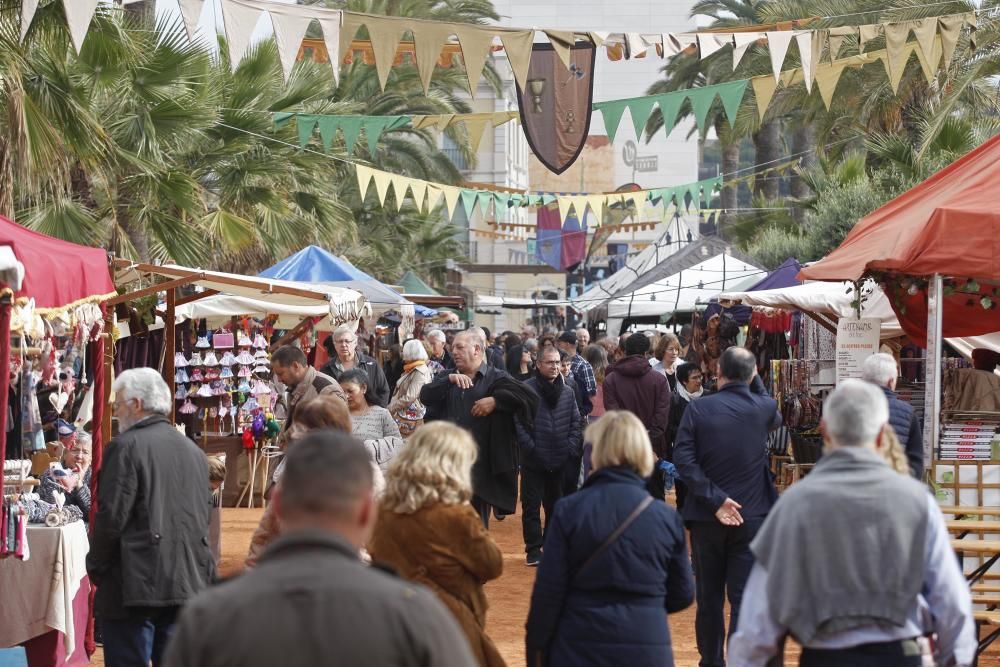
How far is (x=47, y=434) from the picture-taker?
9.55 metres

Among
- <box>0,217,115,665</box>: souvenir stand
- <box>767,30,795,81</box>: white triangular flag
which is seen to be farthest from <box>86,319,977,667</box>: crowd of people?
<box>767,30,795,81</box>: white triangular flag

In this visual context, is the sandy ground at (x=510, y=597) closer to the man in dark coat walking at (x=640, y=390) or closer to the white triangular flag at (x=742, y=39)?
the man in dark coat walking at (x=640, y=390)

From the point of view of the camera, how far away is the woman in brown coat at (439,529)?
4906 mm

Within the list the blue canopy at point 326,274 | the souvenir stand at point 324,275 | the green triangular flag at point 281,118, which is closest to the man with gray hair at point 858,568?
the souvenir stand at point 324,275

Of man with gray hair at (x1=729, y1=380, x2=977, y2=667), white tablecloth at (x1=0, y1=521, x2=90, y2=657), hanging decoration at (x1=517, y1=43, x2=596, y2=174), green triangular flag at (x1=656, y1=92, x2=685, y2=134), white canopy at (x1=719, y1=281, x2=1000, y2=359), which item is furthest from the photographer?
green triangular flag at (x1=656, y1=92, x2=685, y2=134)

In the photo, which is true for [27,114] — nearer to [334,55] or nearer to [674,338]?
[334,55]

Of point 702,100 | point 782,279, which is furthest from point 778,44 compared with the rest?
point 782,279

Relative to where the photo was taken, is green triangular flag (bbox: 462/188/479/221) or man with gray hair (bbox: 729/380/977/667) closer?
man with gray hair (bbox: 729/380/977/667)

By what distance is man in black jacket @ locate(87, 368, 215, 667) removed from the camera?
5.61 meters

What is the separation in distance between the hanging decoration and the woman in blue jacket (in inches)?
311

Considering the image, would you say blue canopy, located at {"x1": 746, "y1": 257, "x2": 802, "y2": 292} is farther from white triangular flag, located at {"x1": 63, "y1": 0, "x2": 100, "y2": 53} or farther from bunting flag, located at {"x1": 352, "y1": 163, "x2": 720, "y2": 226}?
white triangular flag, located at {"x1": 63, "y1": 0, "x2": 100, "y2": 53}

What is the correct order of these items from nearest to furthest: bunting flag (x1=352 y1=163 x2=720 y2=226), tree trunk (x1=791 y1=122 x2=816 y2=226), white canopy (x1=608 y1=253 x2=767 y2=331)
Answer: bunting flag (x1=352 y1=163 x2=720 y2=226) → white canopy (x1=608 y1=253 x2=767 y2=331) → tree trunk (x1=791 y1=122 x2=816 y2=226)

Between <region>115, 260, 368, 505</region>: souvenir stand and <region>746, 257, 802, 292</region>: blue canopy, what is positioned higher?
<region>746, 257, 802, 292</region>: blue canopy

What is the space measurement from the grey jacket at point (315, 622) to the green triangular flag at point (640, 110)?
12671 millimetres
